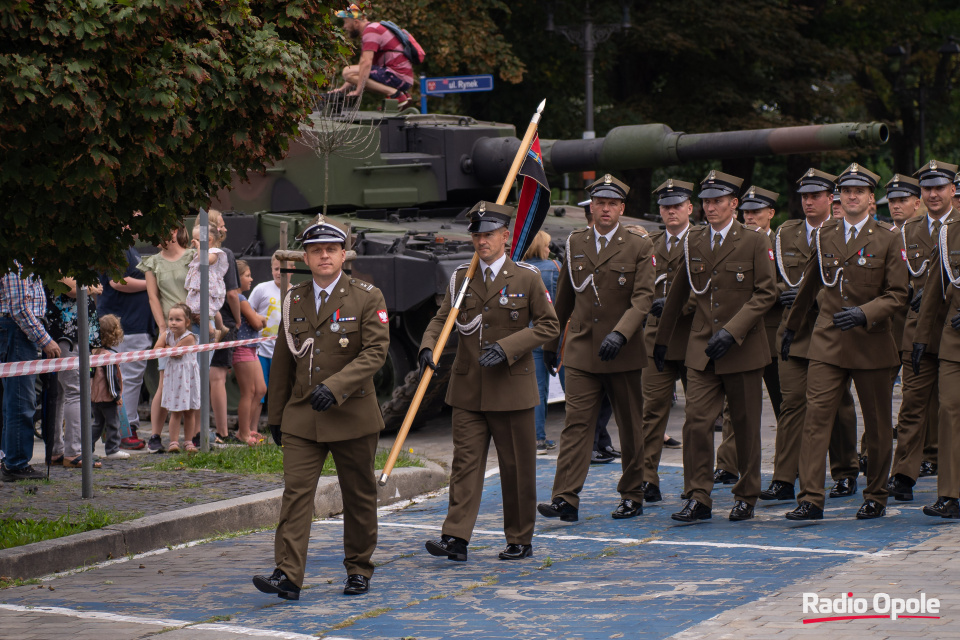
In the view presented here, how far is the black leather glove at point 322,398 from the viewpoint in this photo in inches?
259

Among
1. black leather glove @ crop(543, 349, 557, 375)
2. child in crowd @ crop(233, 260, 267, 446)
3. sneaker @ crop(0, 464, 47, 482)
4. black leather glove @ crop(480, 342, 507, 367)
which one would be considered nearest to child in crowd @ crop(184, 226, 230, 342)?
child in crowd @ crop(233, 260, 267, 446)

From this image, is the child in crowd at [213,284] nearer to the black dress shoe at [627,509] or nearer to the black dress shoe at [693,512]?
the black dress shoe at [627,509]

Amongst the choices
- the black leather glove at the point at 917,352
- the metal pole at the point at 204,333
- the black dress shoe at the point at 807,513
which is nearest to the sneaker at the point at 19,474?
the metal pole at the point at 204,333

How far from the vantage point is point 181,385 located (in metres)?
11.1

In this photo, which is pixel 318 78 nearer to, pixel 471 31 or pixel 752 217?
pixel 752 217

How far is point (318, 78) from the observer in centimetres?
764

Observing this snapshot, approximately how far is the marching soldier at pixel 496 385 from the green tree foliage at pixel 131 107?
1329 mm

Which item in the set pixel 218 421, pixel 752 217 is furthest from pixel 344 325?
pixel 218 421

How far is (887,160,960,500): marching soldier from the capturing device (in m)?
8.84

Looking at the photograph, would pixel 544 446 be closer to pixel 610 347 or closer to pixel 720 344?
pixel 610 347

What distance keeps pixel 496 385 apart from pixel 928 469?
398 centimetres

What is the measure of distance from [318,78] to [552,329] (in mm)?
1899

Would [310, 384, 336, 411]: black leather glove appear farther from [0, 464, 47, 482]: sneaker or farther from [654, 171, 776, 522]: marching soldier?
[0, 464, 47, 482]: sneaker

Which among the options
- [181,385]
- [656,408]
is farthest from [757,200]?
[181,385]
